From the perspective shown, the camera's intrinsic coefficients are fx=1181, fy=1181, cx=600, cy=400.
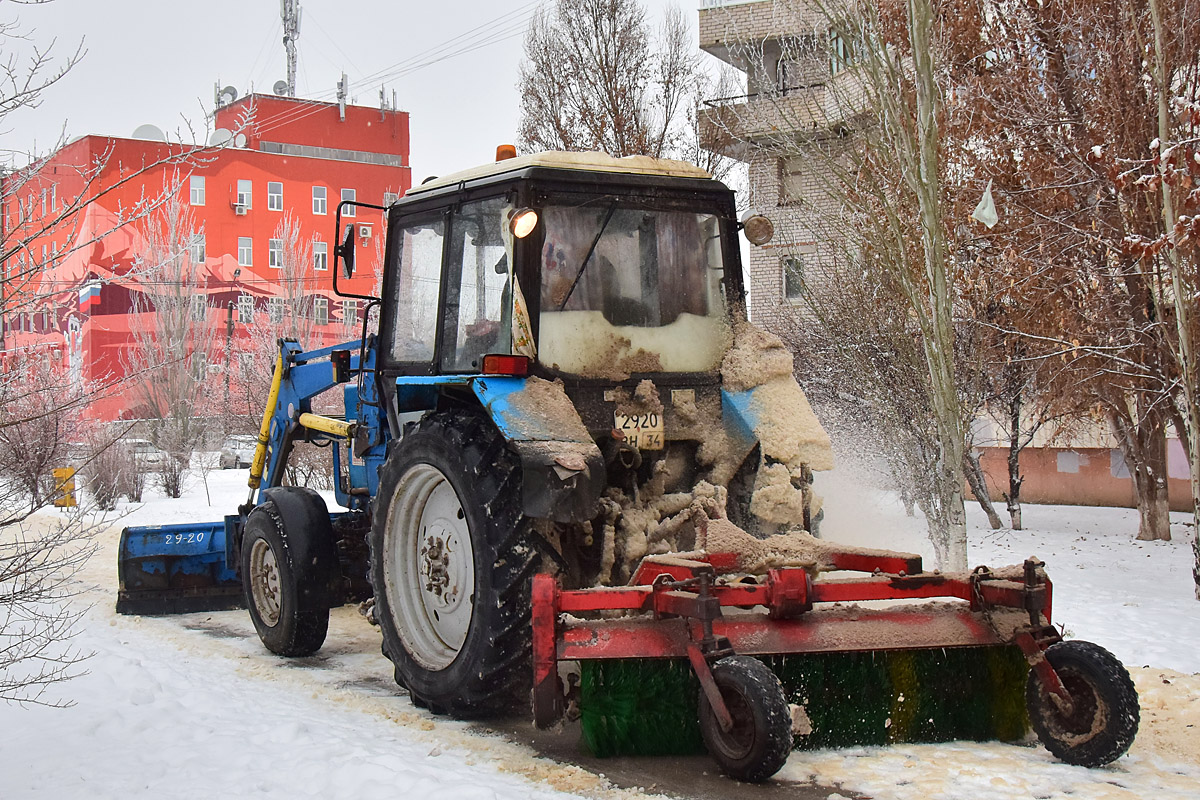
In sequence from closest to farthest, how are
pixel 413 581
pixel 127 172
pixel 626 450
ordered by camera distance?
pixel 127 172, pixel 626 450, pixel 413 581

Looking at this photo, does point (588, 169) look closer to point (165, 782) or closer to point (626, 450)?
point (626, 450)

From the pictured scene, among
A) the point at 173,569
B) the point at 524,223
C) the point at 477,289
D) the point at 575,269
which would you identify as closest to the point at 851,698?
the point at 575,269

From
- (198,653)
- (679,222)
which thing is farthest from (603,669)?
(198,653)

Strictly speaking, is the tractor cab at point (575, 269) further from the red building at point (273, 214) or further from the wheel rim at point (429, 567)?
the red building at point (273, 214)

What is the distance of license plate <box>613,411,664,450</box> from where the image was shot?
19.3 feet

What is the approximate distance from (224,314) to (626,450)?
39580 millimetres

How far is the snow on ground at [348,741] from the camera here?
4477mm

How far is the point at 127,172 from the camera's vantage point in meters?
5.31

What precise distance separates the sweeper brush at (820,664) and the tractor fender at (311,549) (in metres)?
2.67

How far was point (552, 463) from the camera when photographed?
202 inches

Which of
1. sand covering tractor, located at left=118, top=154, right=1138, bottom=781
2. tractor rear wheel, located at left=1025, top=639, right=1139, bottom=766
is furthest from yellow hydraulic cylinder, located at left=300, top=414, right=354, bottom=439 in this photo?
tractor rear wheel, located at left=1025, top=639, right=1139, bottom=766

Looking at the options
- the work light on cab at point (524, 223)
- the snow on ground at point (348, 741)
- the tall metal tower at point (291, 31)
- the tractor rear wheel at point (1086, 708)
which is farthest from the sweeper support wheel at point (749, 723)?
the tall metal tower at point (291, 31)

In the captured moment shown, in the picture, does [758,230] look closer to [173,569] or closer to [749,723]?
[749,723]

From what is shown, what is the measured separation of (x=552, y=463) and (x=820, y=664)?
1412 mm
